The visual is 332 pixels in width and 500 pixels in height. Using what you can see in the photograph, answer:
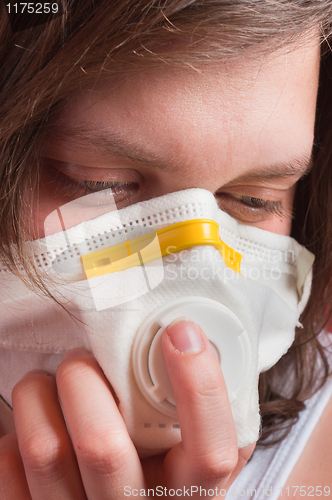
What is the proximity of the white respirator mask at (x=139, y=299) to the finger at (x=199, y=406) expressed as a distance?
0.10ft

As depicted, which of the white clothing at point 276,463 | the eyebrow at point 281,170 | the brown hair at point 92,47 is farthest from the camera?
the white clothing at point 276,463

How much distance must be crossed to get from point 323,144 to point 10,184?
64 cm

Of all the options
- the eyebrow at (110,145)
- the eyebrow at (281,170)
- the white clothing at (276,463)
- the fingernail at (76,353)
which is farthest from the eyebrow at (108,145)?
the white clothing at (276,463)

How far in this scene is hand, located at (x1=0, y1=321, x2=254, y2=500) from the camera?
0.55 metres

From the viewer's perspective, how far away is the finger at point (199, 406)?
552mm

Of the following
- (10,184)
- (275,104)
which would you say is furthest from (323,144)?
(10,184)

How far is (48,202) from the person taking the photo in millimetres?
624

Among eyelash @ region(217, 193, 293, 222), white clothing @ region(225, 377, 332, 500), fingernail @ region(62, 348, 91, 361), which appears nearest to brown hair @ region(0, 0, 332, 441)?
fingernail @ region(62, 348, 91, 361)

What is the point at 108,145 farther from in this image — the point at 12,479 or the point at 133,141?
the point at 12,479

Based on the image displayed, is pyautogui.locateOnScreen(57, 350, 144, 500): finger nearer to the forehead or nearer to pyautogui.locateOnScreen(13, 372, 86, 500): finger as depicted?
pyautogui.locateOnScreen(13, 372, 86, 500): finger

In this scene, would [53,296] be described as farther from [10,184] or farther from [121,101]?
[121,101]

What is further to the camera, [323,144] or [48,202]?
[323,144]

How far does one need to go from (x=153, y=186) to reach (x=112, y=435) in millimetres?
333

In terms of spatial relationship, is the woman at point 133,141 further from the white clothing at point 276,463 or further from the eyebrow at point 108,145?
the white clothing at point 276,463
